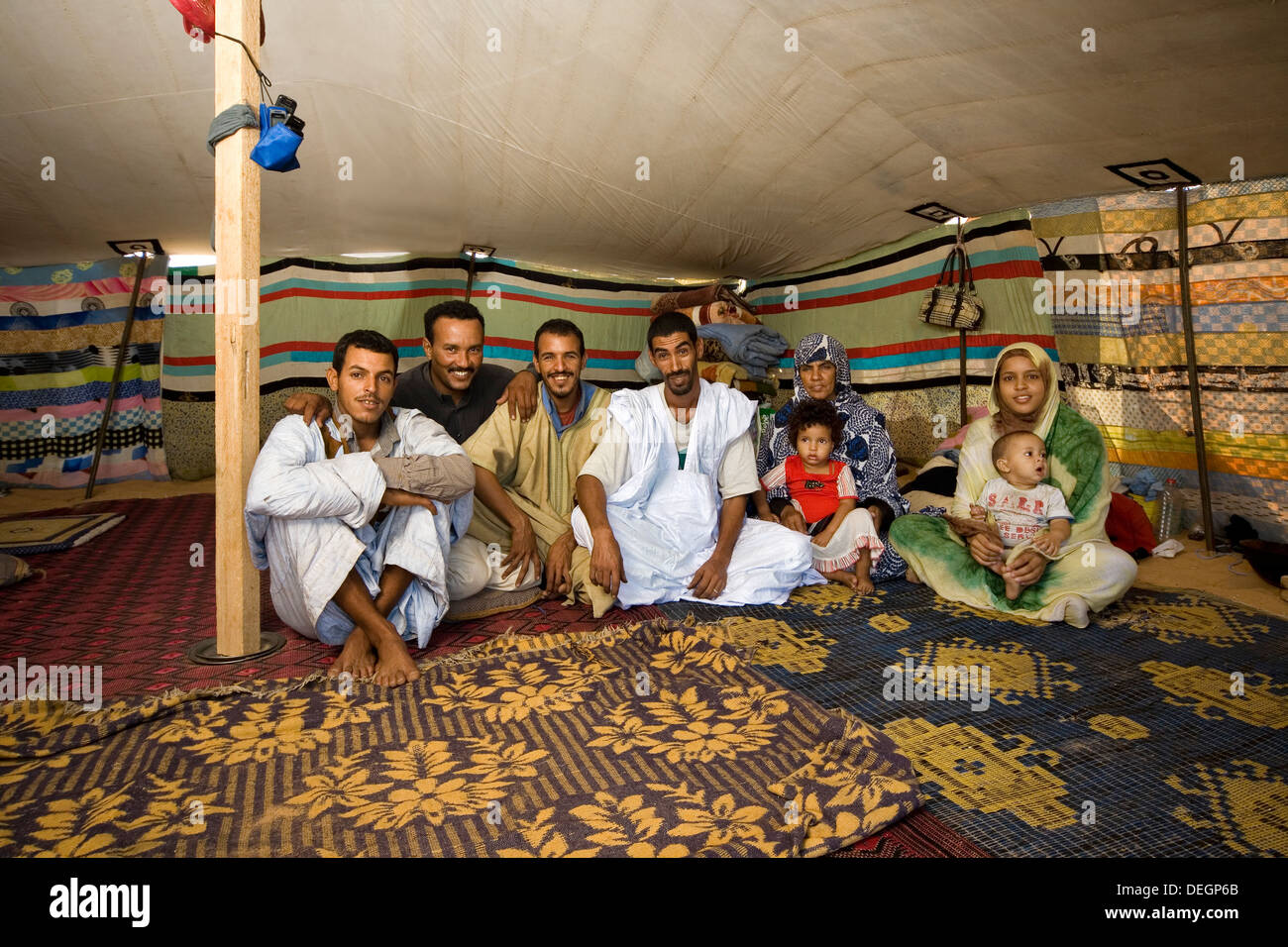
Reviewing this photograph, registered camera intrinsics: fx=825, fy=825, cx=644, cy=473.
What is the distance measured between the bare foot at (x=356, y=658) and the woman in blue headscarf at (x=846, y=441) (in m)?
2.05

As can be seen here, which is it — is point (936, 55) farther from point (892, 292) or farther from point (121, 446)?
point (121, 446)

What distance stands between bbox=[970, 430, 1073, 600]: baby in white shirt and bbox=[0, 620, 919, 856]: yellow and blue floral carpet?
160 centimetres

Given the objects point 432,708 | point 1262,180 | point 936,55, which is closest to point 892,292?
point 1262,180

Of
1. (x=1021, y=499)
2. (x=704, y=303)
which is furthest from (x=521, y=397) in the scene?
(x=704, y=303)

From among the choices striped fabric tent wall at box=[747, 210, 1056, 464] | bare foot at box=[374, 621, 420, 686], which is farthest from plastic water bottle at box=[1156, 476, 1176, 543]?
bare foot at box=[374, 621, 420, 686]

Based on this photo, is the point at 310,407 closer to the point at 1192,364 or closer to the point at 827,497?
the point at 827,497

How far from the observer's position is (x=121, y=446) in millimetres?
6801

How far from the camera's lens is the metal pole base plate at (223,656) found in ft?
9.12

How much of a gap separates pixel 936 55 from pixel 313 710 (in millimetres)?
3418

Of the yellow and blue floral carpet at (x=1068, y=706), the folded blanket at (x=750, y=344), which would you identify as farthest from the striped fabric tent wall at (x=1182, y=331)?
the folded blanket at (x=750, y=344)

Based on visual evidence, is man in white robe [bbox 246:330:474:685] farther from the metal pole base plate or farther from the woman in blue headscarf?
the woman in blue headscarf

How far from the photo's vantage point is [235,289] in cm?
259

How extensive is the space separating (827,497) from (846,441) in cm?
34

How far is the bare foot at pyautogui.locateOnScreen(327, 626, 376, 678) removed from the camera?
2635 mm
